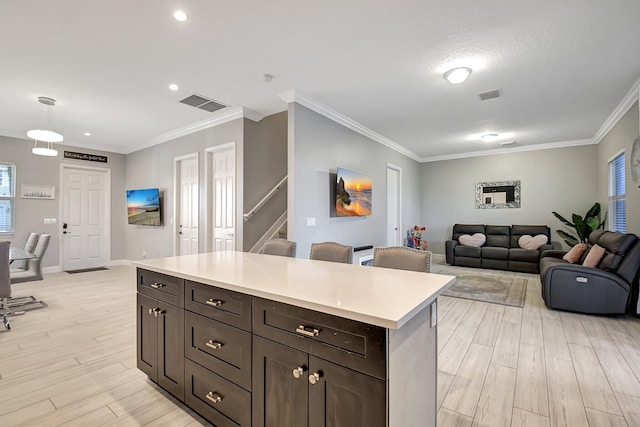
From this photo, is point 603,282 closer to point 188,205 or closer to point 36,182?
point 188,205

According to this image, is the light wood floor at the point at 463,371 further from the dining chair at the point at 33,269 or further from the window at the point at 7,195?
the window at the point at 7,195

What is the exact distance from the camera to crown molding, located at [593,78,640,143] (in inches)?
142

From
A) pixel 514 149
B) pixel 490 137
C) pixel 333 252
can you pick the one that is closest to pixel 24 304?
pixel 333 252

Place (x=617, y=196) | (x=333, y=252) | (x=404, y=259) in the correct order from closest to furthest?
(x=404, y=259) → (x=333, y=252) → (x=617, y=196)

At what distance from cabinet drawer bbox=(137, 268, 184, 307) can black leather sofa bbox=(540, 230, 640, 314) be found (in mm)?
4220

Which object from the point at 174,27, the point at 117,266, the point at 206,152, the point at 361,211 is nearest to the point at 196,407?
the point at 174,27

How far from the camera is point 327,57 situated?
2.91 m

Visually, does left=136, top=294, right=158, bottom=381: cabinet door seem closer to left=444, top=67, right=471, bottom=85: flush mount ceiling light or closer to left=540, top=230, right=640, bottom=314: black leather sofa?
left=444, top=67, right=471, bottom=85: flush mount ceiling light

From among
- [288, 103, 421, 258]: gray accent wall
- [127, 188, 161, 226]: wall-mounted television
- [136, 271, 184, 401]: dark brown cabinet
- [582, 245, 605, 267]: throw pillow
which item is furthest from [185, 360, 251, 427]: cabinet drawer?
[127, 188, 161, 226]: wall-mounted television

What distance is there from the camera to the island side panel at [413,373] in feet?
3.48

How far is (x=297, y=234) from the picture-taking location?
380cm

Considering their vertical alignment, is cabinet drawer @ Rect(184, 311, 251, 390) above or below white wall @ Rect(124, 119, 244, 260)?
below

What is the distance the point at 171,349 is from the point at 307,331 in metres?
1.19

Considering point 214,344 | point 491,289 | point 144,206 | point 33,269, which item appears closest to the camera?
point 214,344
